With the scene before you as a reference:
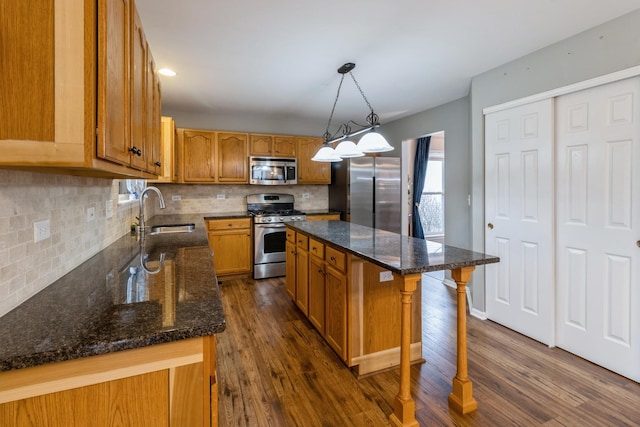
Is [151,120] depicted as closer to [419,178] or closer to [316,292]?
[316,292]

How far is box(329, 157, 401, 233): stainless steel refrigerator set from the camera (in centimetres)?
472

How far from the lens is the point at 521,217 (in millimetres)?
2818

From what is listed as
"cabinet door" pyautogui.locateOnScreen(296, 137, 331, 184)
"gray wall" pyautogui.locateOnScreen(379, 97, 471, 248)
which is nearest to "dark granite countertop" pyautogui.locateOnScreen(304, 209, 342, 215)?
"cabinet door" pyautogui.locateOnScreen(296, 137, 331, 184)

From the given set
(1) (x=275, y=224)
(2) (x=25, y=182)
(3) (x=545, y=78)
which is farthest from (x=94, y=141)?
(1) (x=275, y=224)

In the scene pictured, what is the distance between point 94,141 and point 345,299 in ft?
5.64

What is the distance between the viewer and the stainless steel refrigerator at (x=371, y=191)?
15.5 feet

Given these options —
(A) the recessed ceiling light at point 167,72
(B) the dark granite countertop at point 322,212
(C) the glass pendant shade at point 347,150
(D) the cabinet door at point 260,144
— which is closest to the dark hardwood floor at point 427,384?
(C) the glass pendant shade at point 347,150

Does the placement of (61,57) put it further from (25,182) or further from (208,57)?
(208,57)

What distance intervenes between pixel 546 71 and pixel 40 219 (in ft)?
11.5

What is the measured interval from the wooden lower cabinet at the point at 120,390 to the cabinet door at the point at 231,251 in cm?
349

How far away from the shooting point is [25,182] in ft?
3.75

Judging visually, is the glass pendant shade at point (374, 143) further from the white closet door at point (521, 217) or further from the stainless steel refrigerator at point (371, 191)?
the stainless steel refrigerator at point (371, 191)

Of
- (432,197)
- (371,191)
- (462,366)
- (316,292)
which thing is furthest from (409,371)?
(432,197)

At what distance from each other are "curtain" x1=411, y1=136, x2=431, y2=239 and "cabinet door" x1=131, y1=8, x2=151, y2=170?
4.75m
